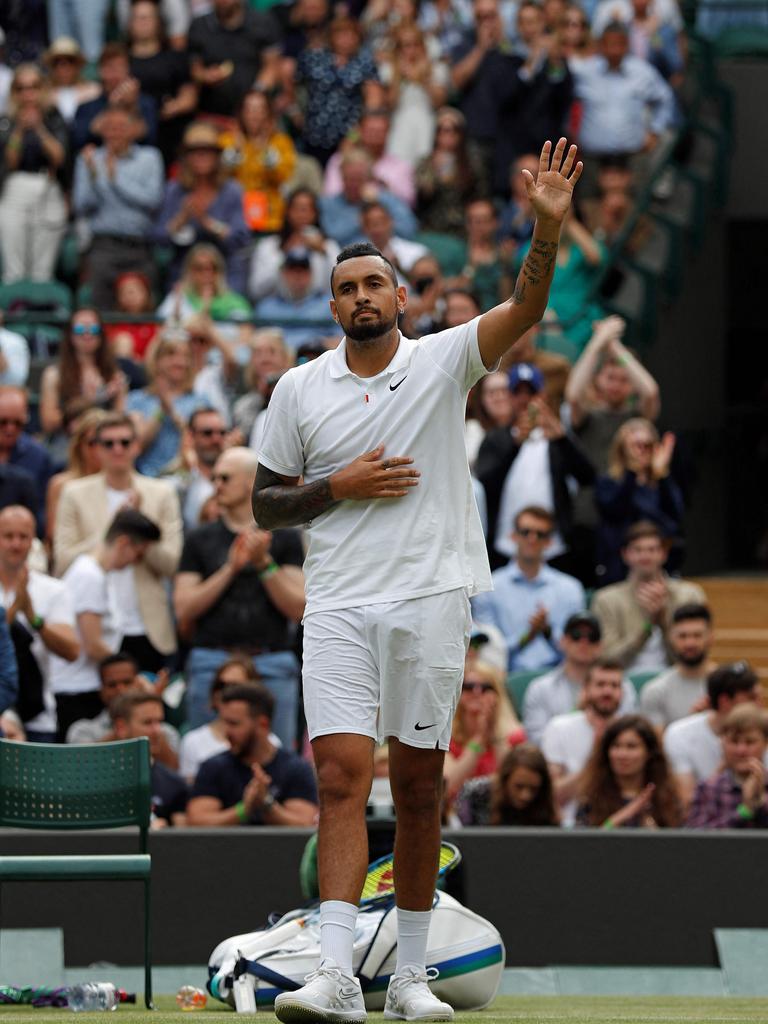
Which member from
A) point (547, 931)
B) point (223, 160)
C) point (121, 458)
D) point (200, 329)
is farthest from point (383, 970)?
point (223, 160)

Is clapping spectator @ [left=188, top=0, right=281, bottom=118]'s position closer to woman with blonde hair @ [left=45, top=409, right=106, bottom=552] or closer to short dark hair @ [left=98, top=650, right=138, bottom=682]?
woman with blonde hair @ [left=45, top=409, right=106, bottom=552]

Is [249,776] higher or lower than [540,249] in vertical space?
lower

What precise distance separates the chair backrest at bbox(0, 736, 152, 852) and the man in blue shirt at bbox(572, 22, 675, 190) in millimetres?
9960

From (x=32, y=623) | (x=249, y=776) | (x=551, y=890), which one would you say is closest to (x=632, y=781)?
(x=551, y=890)

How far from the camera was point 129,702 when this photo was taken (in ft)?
32.5

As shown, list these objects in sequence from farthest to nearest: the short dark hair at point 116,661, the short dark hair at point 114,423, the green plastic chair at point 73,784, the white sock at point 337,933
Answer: the short dark hair at point 114,423 < the short dark hair at point 116,661 < the green plastic chair at point 73,784 < the white sock at point 337,933

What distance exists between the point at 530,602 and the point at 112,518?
2300mm

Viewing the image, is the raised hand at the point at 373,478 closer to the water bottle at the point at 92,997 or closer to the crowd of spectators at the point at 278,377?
the water bottle at the point at 92,997

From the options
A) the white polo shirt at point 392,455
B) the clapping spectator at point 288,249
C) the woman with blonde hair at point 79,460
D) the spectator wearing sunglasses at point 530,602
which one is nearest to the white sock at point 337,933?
the white polo shirt at point 392,455

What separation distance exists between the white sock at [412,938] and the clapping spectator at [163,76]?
38.6 ft

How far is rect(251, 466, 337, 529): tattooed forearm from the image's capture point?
6.16 m

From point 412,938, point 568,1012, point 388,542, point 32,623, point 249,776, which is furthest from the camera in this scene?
point 32,623

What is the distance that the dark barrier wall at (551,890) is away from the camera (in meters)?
9.19

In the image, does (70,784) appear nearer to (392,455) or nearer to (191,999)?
(191,999)
